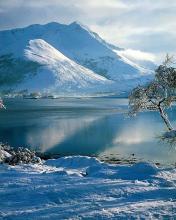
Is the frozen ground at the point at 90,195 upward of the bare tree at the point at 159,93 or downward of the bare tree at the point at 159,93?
downward

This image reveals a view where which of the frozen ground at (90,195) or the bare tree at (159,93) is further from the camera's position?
the bare tree at (159,93)

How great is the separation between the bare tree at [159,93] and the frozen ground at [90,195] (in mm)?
8862

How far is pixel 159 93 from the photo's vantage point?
44.4 metres

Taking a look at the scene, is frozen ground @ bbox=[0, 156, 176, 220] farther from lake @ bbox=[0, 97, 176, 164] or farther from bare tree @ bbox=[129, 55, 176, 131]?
lake @ bbox=[0, 97, 176, 164]

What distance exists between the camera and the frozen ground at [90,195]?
2484 cm

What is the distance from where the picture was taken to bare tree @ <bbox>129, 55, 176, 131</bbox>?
42594mm

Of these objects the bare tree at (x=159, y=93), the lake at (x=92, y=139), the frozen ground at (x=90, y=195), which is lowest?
the lake at (x=92, y=139)

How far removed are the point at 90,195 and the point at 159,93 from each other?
62.3 feet

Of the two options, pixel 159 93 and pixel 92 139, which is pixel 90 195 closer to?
pixel 159 93

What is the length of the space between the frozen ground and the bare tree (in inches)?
349

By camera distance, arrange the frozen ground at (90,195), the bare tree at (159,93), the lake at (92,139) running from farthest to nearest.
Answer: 1. the lake at (92,139)
2. the bare tree at (159,93)
3. the frozen ground at (90,195)

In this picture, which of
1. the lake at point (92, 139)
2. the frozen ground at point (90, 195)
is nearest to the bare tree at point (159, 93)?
the frozen ground at point (90, 195)

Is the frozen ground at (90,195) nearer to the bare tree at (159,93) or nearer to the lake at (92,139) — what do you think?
the bare tree at (159,93)

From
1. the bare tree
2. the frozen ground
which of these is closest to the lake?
the bare tree
